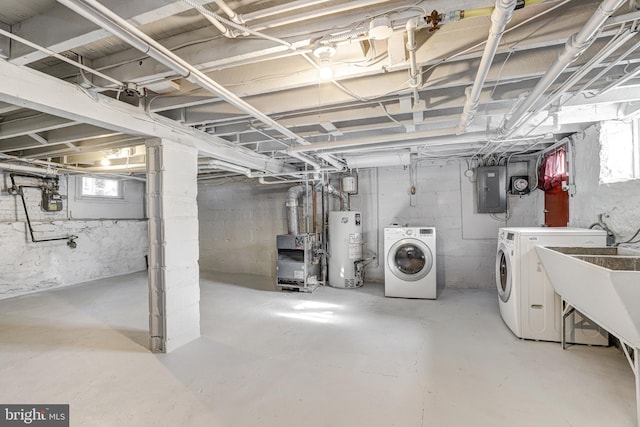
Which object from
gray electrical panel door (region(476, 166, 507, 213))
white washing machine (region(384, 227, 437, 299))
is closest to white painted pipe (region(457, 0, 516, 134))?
white washing machine (region(384, 227, 437, 299))

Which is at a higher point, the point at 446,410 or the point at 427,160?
the point at 427,160

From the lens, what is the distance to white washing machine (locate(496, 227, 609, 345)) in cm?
265

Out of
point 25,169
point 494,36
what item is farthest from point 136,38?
point 25,169

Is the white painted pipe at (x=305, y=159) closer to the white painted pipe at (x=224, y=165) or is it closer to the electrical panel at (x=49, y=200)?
the white painted pipe at (x=224, y=165)

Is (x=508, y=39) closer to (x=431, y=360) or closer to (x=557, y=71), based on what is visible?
(x=557, y=71)

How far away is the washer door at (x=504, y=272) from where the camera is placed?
10.0 feet

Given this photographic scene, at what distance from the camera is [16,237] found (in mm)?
4855

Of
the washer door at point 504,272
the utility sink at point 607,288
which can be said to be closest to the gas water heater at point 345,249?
the washer door at point 504,272

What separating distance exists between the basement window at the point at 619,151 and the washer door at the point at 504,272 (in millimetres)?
1086

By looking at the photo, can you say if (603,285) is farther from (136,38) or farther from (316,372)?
(136,38)

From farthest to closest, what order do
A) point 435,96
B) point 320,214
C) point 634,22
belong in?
point 320,214, point 435,96, point 634,22

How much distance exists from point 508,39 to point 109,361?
368cm

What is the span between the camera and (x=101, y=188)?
6266mm

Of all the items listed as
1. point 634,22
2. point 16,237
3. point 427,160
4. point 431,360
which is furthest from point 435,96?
point 16,237
